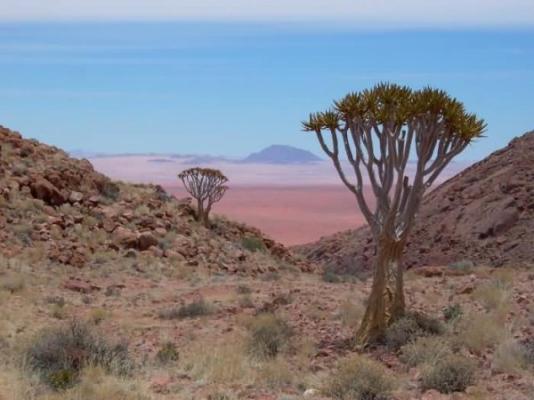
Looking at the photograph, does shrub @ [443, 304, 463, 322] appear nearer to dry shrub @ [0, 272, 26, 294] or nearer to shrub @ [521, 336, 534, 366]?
shrub @ [521, 336, 534, 366]

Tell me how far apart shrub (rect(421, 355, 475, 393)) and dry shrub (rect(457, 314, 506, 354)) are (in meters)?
1.97

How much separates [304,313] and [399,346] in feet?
10.8

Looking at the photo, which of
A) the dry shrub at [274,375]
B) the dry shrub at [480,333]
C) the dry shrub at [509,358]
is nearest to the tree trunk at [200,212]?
the dry shrub at [480,333]

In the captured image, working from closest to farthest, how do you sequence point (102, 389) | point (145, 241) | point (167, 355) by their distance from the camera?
point (102, 389) < point (167, 355) < point (145, 241)

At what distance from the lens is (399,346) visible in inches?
476

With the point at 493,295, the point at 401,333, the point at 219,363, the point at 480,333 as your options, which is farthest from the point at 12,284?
the point at 480,333

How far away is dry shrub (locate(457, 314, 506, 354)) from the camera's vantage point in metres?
11.7

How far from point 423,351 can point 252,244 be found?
21.0 meters

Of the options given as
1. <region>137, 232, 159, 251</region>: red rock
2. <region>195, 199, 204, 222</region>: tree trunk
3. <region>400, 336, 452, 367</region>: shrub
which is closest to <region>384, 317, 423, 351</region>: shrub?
<region>400, 336, 452, 367</region>: shrub

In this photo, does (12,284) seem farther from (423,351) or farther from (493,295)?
(423,351)

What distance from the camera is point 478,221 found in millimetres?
30766

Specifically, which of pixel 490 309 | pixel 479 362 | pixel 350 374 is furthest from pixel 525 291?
pixel 350 374

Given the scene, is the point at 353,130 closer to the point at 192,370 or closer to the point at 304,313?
the point at 304,313

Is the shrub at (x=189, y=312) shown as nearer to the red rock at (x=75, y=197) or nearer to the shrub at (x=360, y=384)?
the shrub at (x=360, y=384)
